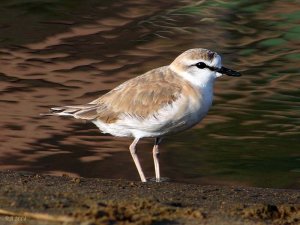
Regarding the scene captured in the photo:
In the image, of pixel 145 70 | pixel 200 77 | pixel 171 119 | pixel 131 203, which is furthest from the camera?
pixel 145 70

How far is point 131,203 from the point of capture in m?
6.16

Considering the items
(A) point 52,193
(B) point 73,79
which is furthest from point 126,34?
(A) point 52,193

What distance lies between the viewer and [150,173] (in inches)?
368

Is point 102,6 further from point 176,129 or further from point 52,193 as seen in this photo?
point 52,193

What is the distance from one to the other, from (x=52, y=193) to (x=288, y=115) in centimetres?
507

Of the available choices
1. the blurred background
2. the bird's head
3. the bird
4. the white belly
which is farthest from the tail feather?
the bird's head

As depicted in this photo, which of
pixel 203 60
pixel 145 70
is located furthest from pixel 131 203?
pixel 145 70

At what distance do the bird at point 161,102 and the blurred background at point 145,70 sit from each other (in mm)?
780

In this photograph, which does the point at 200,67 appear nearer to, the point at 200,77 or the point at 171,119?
the point at 200,77

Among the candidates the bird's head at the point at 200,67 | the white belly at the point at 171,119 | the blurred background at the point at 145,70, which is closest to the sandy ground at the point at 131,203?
the white belly at the point at 171,119

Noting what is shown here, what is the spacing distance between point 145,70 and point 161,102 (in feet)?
14.5

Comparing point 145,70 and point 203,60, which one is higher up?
point 203,60

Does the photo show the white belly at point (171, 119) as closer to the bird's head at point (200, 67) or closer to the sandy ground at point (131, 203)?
the bird's head at point (200, 67)

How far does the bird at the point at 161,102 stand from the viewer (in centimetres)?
814
